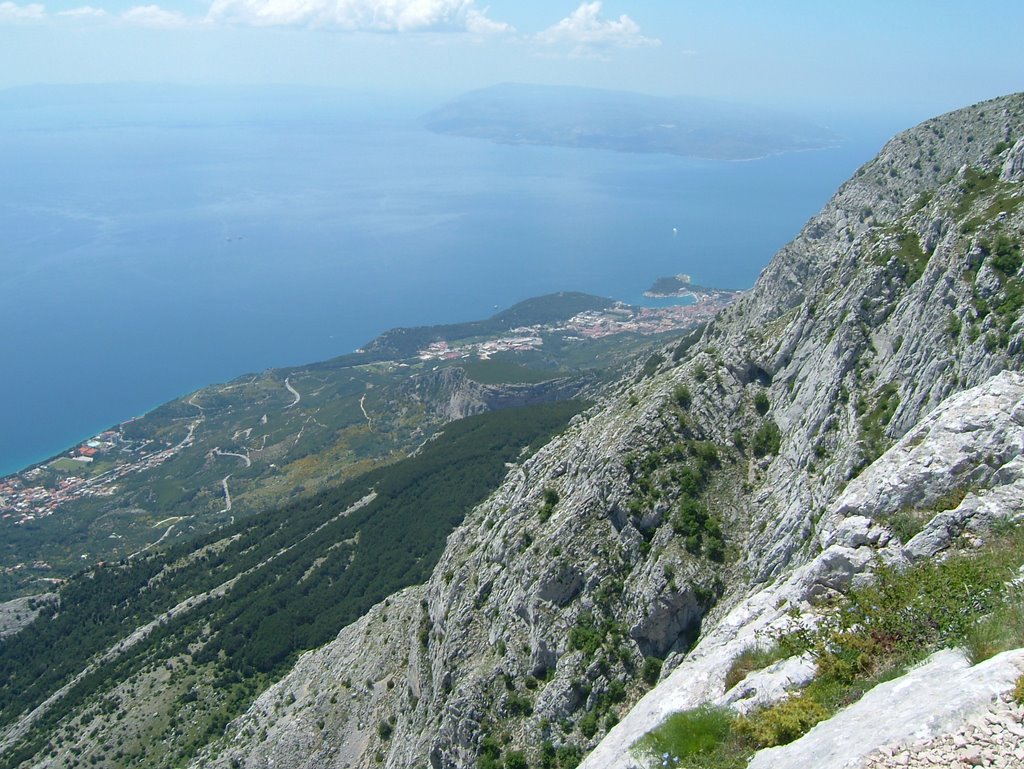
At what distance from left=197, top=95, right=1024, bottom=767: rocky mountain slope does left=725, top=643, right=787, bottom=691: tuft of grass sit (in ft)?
1.27

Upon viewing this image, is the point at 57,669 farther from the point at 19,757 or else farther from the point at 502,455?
the point at 502,455

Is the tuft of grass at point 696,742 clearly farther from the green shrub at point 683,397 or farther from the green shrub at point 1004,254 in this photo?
the green shrub at point 683,397

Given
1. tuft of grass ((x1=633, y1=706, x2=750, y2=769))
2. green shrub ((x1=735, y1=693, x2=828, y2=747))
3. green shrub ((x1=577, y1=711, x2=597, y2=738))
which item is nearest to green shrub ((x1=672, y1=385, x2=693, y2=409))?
green shrub ((x1=577, y1=711, x2=597, y2=738))

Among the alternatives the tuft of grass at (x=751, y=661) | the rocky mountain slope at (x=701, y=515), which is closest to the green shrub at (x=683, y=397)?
the rocky mountain slope at (x=701, y=515)

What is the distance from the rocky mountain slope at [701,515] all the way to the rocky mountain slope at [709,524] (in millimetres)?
102

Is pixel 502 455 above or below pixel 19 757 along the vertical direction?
above

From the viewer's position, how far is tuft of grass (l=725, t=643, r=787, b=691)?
1424cm

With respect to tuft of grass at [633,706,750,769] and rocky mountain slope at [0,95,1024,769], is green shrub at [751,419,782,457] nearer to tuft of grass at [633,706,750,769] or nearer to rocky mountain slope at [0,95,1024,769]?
rocky mountain slope at [0,95,1024,769]


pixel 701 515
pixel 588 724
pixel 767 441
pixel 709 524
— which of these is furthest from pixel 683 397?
pixel 588 724

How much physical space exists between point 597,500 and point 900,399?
45.5 feet

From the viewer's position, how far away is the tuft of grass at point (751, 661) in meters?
14.2

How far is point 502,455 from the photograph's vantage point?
96.9 meters

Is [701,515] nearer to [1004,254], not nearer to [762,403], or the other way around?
[762,403]

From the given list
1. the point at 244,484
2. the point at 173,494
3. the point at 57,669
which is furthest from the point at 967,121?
the point at 173,494
